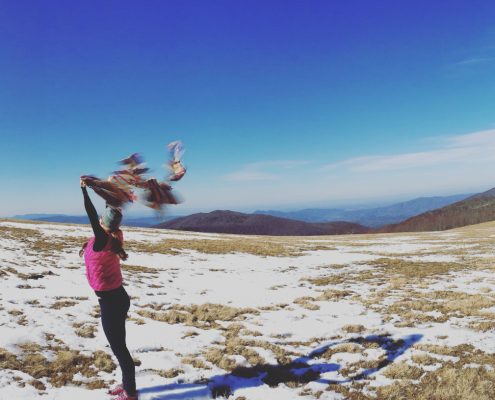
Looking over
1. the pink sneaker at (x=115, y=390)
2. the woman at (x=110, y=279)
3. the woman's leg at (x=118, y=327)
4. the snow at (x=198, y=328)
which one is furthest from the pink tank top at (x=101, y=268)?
the snow at (x=198, y=328)

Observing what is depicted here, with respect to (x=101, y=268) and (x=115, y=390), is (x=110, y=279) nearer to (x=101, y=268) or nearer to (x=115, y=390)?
(x=101, y=268)

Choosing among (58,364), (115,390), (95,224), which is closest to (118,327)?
(115,390)

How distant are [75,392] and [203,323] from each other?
17.8 feet

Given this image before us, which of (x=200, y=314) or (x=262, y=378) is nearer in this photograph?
(x=262, y=378)

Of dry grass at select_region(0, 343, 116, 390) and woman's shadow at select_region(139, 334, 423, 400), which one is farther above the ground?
dry grass at select_region(0, 343, 116, 390)

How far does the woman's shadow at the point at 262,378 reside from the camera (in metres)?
6.81

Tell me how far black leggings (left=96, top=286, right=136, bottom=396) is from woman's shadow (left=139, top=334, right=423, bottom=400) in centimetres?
90

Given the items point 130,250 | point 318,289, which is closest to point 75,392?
point 318,289

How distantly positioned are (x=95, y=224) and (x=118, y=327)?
1888 mm

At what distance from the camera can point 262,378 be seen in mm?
7727

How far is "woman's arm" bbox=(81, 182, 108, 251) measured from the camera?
17.8ft

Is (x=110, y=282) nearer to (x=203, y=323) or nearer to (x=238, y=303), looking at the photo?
(x=203, y=323)

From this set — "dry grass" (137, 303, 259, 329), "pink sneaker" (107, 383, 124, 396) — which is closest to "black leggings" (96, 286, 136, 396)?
"pink sneaker" (107, 383, 124, 396)

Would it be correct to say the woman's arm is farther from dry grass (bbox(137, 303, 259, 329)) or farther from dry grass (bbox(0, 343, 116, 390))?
dry grass (bbox(137, 303, 259, 329))
